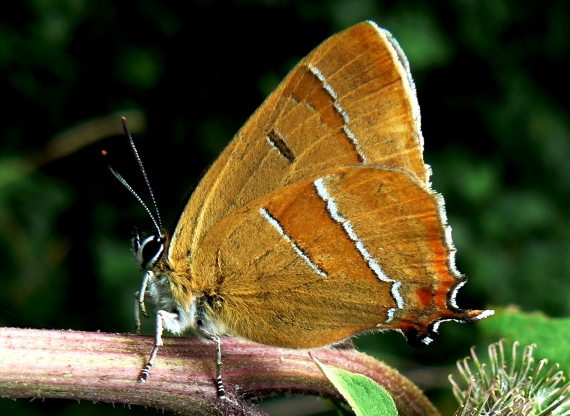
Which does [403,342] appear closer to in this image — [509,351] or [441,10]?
[441,10]

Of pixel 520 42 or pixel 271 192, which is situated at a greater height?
pixel 520 42

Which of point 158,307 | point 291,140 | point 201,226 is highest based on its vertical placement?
point 291,140

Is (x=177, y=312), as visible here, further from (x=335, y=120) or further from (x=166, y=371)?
(x=335, y=120)

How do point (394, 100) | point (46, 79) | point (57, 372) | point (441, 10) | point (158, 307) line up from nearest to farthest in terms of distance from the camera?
1. point (57, 372)
2. point (394, 100)
3. point (158, 307)
4. point (441, 10)
5. point (46, 79)

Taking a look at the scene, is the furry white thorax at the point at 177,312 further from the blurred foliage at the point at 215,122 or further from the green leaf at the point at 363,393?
the blurred foliage at the point at 215,122

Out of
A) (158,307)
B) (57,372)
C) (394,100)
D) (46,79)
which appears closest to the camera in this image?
(57,372)

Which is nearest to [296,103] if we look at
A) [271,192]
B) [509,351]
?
[271,192]

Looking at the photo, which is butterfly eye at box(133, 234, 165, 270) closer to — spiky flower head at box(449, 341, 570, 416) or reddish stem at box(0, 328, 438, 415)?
reddish stem at box(0, 328, 438, 415)
